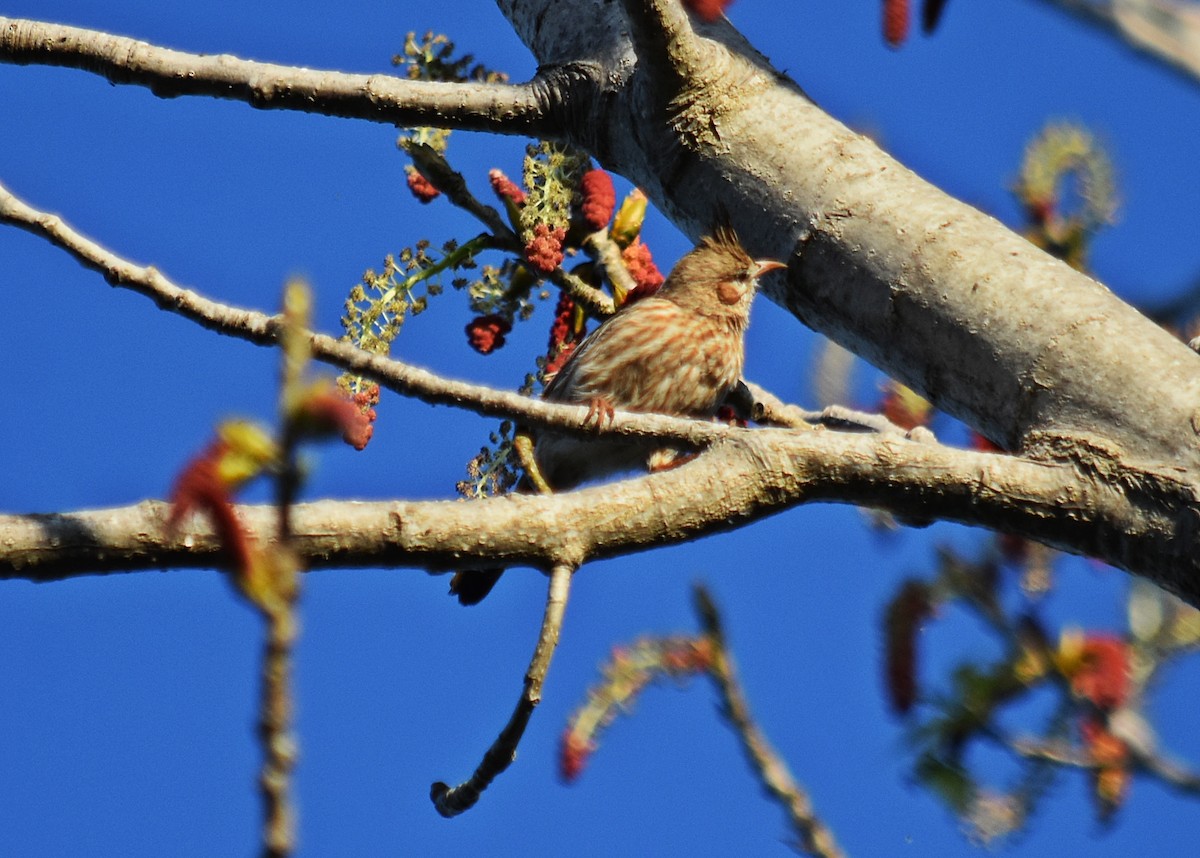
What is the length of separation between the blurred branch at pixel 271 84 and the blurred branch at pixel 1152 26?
7.30 ft

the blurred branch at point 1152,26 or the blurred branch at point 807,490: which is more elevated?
the blurred branch at point 807,490

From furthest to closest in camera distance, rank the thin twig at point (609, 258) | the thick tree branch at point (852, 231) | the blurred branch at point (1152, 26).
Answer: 1. the thin twig at point (609, 258)
2. the thick tree branch at point (852, 231)
3. the blurred branch at point (1152, 26)

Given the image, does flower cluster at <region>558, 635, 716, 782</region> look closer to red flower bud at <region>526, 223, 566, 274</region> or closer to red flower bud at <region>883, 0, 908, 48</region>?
red flower bud at <region>883, 0, 908, 48</region>

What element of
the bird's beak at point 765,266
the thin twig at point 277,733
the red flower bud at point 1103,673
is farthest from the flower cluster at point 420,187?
the thin twig at point 277,733

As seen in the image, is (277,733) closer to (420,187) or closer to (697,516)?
(697,516)

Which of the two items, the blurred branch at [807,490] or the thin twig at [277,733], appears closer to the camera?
the thin twig at [277,733]

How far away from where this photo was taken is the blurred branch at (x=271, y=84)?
3.35 m

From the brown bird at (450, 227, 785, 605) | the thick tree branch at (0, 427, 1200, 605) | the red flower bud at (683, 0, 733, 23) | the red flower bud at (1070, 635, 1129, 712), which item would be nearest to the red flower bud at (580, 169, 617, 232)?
the brown bird at (450, 227, 785, 605)

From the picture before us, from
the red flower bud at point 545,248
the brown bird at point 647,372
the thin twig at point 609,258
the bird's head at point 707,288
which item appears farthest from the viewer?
the bird's head at point 707,288

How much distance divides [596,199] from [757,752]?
8.40 feet

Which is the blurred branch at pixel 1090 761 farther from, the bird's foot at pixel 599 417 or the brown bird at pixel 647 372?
the brown bird at pixel 647 372

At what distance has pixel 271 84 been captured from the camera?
338cm

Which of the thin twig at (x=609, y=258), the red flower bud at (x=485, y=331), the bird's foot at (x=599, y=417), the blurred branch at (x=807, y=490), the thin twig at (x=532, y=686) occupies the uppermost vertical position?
the thin twig at (x=609, y=258)

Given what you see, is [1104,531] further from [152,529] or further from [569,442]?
[569,442]
